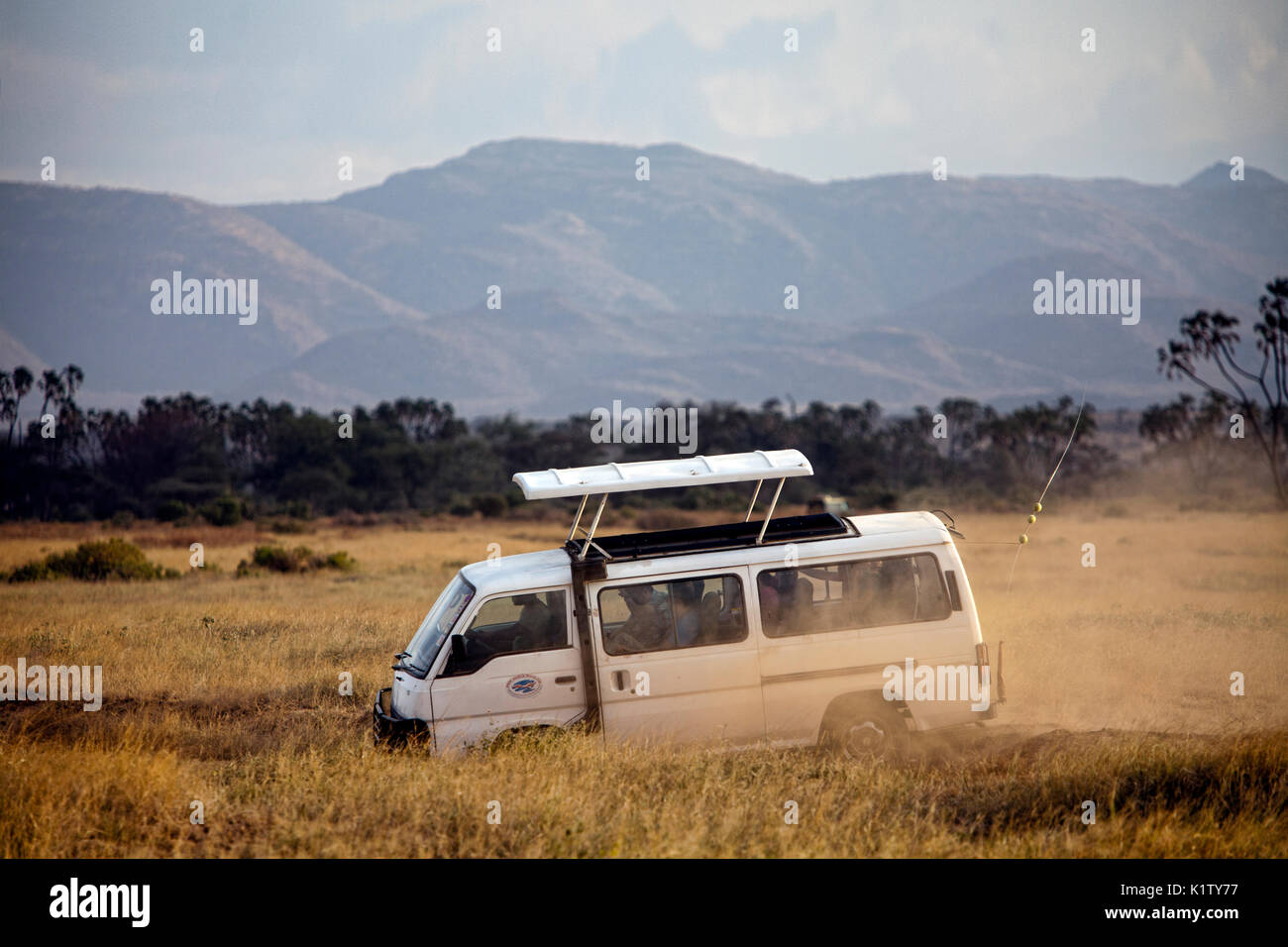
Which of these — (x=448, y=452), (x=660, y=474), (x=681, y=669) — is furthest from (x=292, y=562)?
(x=448, y=452)

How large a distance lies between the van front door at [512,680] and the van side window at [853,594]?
1651mm

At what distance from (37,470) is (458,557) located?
45.1 m

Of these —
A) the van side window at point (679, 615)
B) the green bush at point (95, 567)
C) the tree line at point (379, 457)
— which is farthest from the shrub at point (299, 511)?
the van side window at point (679, 615)

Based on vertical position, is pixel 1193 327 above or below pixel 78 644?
above

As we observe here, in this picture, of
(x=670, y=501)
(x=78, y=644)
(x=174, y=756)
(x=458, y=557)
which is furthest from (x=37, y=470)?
(x=174, y=756)

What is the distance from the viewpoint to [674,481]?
944cm

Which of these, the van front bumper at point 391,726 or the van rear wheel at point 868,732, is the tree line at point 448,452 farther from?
the van rear wheel at point 868,732

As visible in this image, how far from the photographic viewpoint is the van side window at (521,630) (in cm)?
915

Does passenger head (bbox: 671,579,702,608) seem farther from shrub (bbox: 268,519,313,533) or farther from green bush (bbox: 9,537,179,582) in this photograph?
shrub (bbox: 268,519,313,533)

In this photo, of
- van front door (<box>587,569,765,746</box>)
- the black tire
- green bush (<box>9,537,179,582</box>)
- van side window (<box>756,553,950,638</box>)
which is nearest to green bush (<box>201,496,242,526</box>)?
green bush (<box>9,537,179,582</box>)

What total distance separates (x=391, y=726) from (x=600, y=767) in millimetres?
1942
